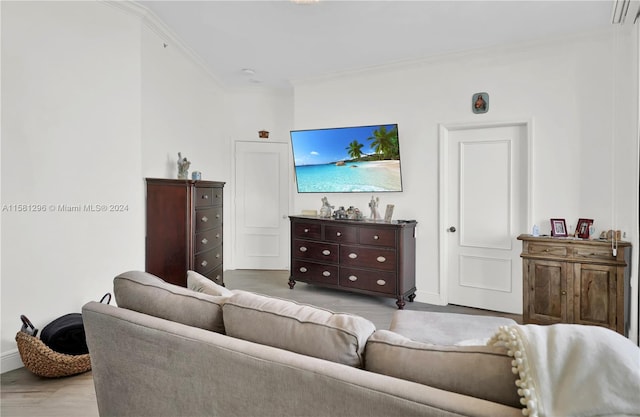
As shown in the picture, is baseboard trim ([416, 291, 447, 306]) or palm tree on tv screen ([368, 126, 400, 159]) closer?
baseboard trim ([416, 291, 447, 306])

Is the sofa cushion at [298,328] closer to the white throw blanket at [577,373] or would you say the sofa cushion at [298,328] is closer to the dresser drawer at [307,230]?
the white throw blanket at [577,373]

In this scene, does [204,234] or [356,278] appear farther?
[356,278]

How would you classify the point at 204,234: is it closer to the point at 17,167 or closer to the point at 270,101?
the point at 17,167

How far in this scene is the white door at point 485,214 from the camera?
3938 millimetres

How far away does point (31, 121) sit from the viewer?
8.62 feet

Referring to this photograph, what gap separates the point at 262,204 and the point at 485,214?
3345 millimetres

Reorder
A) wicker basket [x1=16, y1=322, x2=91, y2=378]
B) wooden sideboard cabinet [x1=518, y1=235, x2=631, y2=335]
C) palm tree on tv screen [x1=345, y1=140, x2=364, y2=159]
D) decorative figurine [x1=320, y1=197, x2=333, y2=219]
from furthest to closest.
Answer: decorative figurine [x1=320, y1=197, x2=333, y2=219] → palm tree on tv screen [x1=345, y1=140, x2=364, y2=159] → wooden sideboard cabinet [x1=518, y1=235, x2=631, y2=335] → wicker basket [x1=16, y1=322, x2=91, y2=378]

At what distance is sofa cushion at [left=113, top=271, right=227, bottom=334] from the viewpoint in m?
1.46

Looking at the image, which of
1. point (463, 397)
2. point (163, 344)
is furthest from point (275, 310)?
point (463, 397)

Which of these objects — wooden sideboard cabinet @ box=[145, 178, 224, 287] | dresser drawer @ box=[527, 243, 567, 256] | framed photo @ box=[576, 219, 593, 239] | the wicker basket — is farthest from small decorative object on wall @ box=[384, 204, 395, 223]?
the wicker basket

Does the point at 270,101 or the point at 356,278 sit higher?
the point at 270,101

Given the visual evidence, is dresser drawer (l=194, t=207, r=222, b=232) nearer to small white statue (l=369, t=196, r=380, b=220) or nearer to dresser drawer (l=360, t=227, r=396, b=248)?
dresser drawer (l=360, t=227, r=396, b=248)

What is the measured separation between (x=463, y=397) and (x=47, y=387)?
2611mm

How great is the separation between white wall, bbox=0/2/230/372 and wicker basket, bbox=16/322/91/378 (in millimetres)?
267
